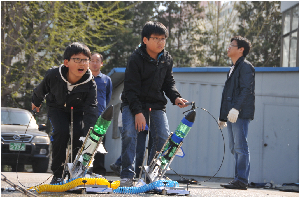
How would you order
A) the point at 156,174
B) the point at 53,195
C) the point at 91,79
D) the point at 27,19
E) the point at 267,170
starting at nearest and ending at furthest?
the point at 53,195
the point at 156,174
the point at 91,79
the point at 267,170
the point at 27,19

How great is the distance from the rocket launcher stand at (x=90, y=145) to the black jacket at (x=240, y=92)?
243 cm

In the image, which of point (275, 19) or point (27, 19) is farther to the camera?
point (275, 19)

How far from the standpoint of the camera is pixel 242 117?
235 inches

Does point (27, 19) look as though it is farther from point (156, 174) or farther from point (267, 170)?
point (156, 174)

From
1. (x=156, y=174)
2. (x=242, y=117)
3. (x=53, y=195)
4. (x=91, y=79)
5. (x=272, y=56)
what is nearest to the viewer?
(x=53, y=195)

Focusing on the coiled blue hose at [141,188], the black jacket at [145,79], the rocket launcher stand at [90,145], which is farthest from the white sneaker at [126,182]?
the black jacket at [145,79]

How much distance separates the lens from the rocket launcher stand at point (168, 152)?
432 centimetres

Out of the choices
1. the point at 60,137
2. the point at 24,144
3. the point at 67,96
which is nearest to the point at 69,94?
the point at 67,96

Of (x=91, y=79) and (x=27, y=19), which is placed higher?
(x=27, y=19)

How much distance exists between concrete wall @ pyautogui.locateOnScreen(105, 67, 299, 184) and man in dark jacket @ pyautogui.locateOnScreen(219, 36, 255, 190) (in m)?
3.77

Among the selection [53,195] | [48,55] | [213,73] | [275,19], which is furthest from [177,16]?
[53,195]

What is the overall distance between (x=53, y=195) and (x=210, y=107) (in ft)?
22.8

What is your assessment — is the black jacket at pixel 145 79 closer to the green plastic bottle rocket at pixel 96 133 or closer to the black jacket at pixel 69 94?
the black jacket at pixel 69 94

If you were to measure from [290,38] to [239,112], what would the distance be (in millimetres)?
13531
